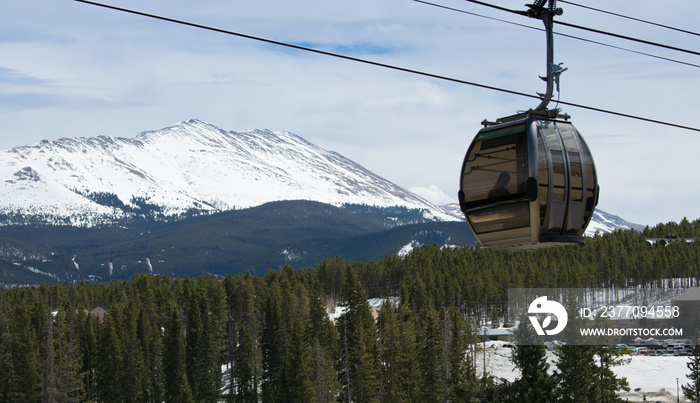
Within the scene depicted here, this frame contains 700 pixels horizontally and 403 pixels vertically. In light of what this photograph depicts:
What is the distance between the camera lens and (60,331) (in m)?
85.6

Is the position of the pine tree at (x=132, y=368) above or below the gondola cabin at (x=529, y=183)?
below

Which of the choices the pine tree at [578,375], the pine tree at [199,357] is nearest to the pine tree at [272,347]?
the pine tree at [199,357]

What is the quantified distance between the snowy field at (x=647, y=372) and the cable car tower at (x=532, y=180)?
2315 inches

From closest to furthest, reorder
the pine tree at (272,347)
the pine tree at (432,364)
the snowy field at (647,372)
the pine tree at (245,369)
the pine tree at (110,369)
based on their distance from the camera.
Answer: the pine tree at (432,364), the snowy field at (647,372), the pine tree at (272,347), the pine tree at (110,369), the pine tree at (245,369)

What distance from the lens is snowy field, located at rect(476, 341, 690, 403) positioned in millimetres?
81875

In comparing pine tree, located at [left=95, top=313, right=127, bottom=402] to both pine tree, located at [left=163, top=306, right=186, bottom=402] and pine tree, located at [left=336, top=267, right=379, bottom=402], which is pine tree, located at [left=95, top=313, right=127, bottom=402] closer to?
pine tree, located at [left=163, top=306, right=186, bottom=402]

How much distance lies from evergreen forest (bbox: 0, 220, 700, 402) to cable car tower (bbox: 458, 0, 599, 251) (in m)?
33.3

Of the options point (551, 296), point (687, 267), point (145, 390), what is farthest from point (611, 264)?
point (145, 390)

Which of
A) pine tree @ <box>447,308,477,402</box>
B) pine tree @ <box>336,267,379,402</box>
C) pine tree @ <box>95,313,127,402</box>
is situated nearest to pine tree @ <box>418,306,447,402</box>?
pine tree @ <box>447,308,477,402</box>

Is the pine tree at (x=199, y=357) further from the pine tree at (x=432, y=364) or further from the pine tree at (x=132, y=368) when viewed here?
the pine tree at (x=432, y=364)

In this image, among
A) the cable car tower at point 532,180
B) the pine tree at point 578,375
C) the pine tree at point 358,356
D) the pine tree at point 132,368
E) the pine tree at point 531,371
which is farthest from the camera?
the pine tree at point 132,368

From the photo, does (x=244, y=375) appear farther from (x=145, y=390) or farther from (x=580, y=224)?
(x=580, y=224)

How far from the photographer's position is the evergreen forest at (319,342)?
200 feet

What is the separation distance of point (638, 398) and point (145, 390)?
52.2m
